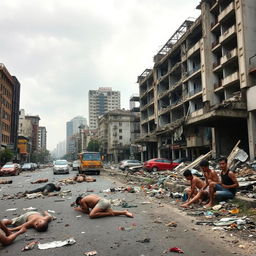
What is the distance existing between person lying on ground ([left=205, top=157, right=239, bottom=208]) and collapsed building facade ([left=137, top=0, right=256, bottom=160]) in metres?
16.5

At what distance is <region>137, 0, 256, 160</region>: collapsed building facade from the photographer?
25.8m

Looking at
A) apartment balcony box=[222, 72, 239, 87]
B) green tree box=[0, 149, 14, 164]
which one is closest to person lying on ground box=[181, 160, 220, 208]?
apartment balcony box=[222, 72, 239, 87]

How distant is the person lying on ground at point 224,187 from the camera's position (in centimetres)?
A: 772

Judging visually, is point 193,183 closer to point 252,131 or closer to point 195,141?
point 252,131

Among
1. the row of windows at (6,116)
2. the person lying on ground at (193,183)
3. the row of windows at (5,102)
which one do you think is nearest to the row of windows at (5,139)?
the row of windows at (6,116)

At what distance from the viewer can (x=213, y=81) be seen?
32875mm

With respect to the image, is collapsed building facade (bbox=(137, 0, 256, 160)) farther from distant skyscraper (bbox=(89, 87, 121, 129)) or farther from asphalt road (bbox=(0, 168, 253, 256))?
distant skyscraper (bbox=(89, 87, 121, 129))

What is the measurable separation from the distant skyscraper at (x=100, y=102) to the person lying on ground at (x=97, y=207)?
17608 centimetres

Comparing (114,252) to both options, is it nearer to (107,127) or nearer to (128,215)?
(128,215)

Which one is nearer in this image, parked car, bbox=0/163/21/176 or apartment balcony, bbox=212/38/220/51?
parked car, bbox=0/163/21/176

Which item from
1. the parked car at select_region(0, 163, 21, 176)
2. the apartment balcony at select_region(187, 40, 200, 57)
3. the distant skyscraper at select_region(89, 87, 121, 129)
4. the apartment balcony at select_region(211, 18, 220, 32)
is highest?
the distant skyscraper at select_region(89, 87, 121, 129)

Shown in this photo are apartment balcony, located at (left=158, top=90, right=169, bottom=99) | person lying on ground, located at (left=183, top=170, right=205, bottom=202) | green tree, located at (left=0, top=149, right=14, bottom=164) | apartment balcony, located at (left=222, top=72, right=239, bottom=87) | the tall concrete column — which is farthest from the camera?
green tree, located at (left=0, top=149, right=14, bottom=164)

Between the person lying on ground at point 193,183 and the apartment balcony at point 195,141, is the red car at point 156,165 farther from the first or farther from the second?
the person lying on ground at point 193,183

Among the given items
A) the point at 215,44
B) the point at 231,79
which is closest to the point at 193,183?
the point at 231,79
